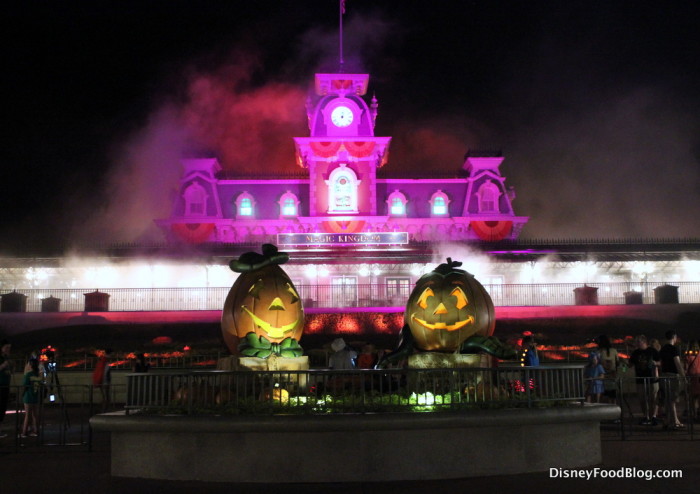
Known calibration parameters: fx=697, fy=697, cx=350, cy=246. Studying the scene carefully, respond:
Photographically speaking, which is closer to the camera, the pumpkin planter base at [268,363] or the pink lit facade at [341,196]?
the pumpkin planter base at [268,363]

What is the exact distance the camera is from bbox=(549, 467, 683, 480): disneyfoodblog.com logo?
8.81 metres

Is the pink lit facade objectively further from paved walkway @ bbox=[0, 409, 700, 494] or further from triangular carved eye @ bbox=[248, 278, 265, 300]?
paved walkway @ bbox=[0, 409, 700, 494]

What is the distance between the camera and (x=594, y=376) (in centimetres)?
1461

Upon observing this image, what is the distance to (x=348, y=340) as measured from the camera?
96.6ft

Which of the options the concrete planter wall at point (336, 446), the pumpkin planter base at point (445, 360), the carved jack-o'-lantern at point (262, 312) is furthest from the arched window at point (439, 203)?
the concrete planter wall at point (336, 446)

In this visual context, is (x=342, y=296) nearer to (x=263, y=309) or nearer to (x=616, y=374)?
(x=616, y=374)

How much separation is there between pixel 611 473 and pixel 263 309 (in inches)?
235

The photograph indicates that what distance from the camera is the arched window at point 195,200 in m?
52.2

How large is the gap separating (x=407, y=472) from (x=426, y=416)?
72 cm

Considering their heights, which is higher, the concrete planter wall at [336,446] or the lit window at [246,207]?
the lit window at [246,207]

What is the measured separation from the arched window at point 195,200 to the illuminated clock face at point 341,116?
11.2 m

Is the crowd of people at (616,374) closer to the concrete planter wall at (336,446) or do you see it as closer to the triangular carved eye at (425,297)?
the triangular carved eye at (425,297)

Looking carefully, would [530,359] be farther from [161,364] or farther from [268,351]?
[161,364]

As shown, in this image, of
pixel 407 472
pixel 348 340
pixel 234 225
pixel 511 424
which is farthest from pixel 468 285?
pixel 234 225
